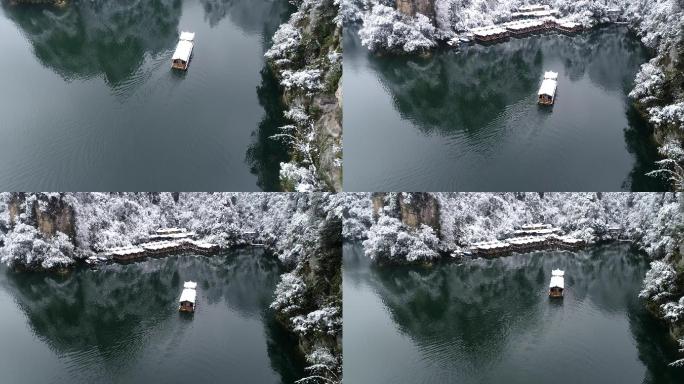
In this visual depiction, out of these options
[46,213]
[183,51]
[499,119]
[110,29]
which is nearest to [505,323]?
[499,119]

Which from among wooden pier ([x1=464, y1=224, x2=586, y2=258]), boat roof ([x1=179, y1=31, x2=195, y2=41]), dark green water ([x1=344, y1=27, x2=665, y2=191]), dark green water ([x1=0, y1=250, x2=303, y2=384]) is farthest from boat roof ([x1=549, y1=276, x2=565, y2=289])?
boat roof ([x1=179, y1=31, x2=195, y2=41])

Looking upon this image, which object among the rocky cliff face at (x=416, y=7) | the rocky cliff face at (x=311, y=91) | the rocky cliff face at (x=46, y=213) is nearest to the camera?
the rocky cliff face at (x=46, y=213)

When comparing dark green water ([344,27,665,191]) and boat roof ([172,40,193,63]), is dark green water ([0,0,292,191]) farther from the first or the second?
dark green water ([344,27,665,191])

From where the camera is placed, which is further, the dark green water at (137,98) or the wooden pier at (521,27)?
the wooden pier at (521,27)

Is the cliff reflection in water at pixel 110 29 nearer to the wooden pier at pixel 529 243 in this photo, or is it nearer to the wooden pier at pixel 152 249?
the wooden pier at pixel 152 249

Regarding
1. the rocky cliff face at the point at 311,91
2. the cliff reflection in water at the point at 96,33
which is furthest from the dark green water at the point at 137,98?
the rocky cliff face at the point at 311,91

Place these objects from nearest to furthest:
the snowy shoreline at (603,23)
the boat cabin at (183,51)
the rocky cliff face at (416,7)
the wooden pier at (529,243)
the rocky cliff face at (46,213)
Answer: the snowy shoreline at (603,23)
the rocky cliff face at (46,213)
the rocky cliff face at (416,7)
the boat cabin at (183,51)
the wooden pier at (529,243)

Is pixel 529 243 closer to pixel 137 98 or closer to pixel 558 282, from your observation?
pixel 558 282

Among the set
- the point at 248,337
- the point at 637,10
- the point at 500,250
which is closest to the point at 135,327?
the point at 248,337
